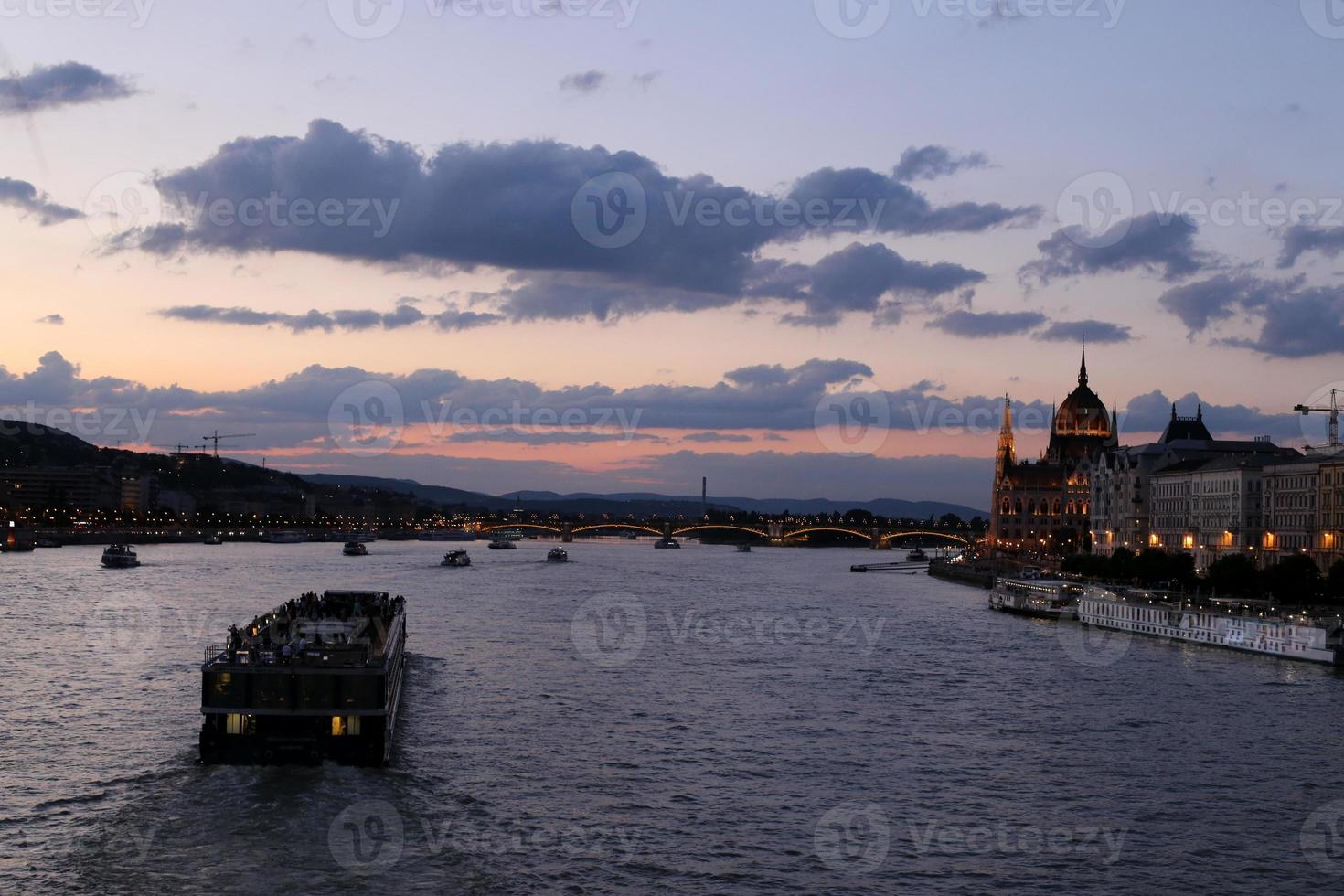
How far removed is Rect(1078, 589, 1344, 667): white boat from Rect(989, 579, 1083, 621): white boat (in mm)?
1527

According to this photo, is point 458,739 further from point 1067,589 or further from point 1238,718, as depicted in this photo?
point 1067,589

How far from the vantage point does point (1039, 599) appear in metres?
82.4

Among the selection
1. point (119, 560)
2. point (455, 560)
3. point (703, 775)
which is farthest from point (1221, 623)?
point (119, 560)

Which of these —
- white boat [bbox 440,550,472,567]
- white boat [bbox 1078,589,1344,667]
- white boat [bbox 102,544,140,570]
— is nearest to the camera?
white boat [bbox 1078,589,1344,667]

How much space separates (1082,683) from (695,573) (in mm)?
82291

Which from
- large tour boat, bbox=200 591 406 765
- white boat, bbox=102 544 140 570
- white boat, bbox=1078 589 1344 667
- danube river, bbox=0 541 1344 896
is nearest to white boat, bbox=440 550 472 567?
white boat, bbox=102 544 140 570

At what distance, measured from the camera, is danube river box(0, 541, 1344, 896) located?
2280cm

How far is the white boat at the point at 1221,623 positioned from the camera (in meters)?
53.8

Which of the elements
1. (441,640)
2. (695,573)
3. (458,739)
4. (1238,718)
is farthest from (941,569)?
(458,739)

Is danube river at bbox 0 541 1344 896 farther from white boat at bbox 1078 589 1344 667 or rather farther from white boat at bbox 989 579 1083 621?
white boat at bbox 989 579 1083 621

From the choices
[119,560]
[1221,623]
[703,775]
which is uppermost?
[1221,623]

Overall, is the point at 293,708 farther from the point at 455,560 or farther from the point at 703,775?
the point at 455,560

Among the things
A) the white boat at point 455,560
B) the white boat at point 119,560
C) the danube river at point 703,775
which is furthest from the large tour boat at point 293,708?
the white boat at point 455,560

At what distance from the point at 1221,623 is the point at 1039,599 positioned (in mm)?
21689
